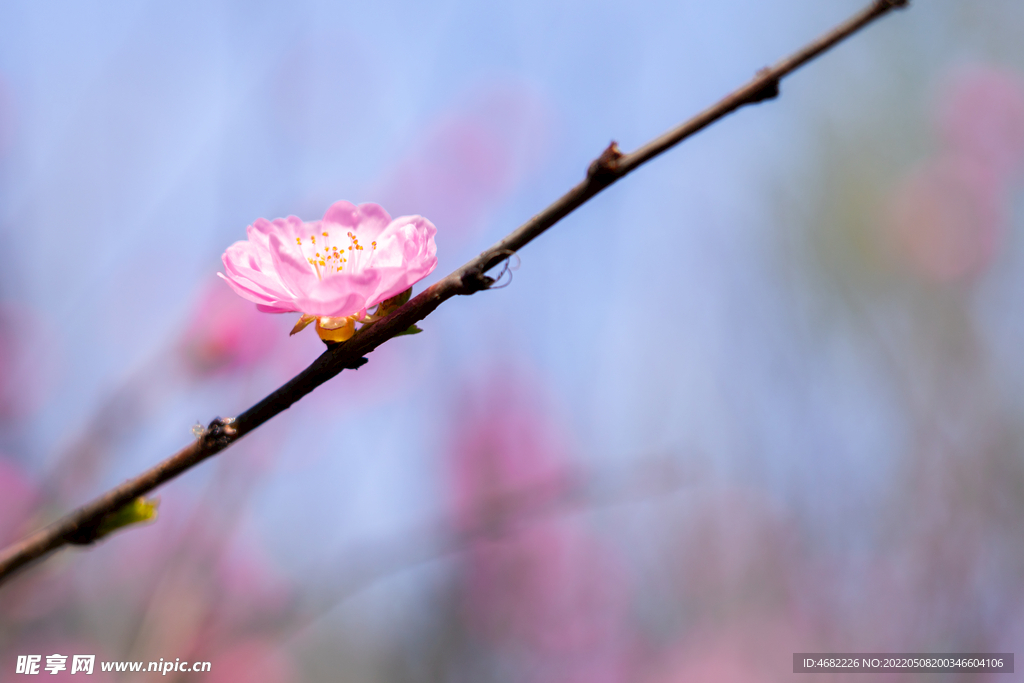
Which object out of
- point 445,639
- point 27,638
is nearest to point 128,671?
point 27,638

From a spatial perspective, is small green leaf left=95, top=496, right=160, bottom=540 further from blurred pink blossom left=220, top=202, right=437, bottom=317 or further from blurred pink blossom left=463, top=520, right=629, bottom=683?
blurred pink blossom left=463, top=520, right=629, bottom=683

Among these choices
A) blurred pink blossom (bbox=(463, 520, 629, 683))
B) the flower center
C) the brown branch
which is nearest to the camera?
the brown branch

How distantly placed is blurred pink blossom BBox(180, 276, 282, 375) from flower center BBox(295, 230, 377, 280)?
1461 millimetres

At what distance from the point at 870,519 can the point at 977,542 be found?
1.09 ft

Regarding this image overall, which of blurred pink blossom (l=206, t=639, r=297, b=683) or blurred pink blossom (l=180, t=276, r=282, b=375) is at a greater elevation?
blurred pink blossom (l=180, t=276, r=282, b=375)

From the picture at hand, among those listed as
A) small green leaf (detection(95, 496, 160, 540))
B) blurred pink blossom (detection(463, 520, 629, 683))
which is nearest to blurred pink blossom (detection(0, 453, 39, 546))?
small green leaf (detection(95, 496, 160, 540))

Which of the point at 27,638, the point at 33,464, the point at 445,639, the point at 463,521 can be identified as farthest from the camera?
the point at 445,639

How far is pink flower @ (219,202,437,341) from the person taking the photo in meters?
0.67

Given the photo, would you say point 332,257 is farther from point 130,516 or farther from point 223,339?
point 223,339

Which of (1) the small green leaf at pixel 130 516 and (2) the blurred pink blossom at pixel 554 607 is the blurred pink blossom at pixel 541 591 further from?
(1) the small green leaf at pixel 130 516

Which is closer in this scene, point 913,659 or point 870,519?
point 913,659

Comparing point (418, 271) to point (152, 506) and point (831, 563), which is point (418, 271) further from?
point (831, 563)

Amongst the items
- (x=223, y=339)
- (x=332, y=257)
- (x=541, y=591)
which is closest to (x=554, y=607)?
(x=541, y=591)

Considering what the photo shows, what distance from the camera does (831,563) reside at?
244cm
